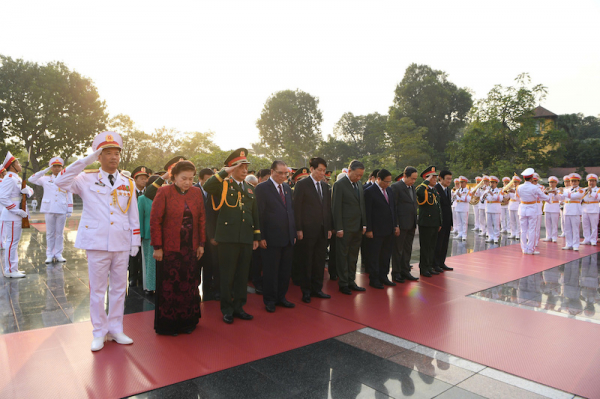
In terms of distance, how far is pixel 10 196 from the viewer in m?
6.80

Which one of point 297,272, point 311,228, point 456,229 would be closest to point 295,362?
point 311,228

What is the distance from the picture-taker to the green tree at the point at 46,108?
87.8 feet

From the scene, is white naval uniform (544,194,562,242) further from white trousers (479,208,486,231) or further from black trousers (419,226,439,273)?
black trousers (419,226,439,273)

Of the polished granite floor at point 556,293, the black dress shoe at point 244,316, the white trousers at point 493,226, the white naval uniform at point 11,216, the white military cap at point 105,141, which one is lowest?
the polished granite floor at point 556,293

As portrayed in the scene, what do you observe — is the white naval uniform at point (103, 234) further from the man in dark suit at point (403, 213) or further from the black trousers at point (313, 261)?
the man in dark suit at point (403, 213)

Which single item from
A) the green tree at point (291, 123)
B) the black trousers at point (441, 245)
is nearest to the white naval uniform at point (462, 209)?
the black trousers at point (441, 245)

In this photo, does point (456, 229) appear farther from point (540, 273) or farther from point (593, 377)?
point (593, 377)

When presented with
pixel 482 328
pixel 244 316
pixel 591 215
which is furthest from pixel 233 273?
pixel 591 215

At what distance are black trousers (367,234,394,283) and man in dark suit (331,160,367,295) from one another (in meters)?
0.40

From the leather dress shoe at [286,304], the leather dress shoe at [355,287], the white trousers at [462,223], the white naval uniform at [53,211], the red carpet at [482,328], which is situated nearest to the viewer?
the red carpet at [482,328]

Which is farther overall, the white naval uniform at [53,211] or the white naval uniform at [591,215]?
the white naval uniform at [591,215]

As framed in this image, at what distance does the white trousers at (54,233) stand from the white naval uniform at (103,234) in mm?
4925

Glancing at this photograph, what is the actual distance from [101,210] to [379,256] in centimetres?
434

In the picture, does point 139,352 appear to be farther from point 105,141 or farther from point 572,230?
point 572,230
